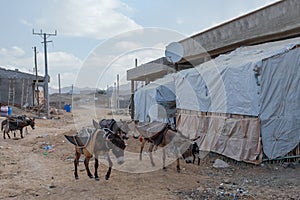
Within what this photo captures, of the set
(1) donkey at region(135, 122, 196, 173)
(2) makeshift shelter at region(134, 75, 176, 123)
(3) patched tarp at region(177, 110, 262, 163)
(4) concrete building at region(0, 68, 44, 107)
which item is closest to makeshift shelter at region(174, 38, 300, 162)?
(3) patched tarp at region(177, 110, 262, 163)

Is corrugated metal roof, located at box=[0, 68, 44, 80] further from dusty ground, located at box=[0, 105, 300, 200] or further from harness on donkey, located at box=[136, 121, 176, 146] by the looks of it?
harness on donkey, located at box=[136, 121, 176, 146]

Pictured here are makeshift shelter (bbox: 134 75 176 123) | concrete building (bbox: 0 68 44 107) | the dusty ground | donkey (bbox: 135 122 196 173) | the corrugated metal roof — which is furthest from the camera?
the corrugated metal roof

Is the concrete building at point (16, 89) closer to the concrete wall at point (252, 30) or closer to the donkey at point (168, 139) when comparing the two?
the concrete wall at point (252, 30)

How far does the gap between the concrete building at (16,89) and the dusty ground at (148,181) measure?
2359cm

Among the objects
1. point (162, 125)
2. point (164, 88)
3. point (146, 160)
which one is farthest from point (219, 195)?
point (164, 88)

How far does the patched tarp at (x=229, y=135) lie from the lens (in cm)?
714

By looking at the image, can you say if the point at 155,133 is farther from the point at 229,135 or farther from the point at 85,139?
the point at 229,135

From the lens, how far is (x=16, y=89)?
30203 mm

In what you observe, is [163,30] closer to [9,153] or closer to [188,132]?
[188,132]

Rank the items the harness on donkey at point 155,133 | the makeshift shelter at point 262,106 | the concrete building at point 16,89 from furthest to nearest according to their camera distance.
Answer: the concrete building at point 16,89 < the harness on donkey at point 155,133 < the makeshift shelter at point 262,106

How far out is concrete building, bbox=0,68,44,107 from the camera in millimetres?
29828

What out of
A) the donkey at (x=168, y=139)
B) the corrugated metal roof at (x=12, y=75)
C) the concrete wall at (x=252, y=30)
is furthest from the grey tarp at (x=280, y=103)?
the corrugated metal roof at (x=12, y=75)

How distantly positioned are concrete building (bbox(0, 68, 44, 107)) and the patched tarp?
24132 millimetres

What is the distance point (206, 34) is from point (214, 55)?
1.07 metres
